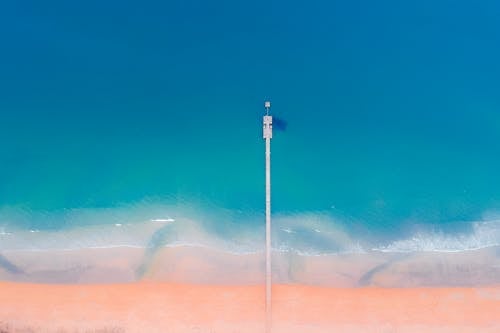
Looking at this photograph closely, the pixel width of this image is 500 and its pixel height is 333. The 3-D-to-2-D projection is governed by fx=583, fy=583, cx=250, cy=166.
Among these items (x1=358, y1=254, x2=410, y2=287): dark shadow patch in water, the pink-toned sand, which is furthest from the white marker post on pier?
(x1=358, y1=254, x2=410, y2=287): dark shadow patch in water

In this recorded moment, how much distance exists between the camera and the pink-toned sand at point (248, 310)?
46.5ft

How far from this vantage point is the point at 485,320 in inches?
563

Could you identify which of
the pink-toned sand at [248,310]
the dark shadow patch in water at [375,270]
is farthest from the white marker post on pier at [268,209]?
the dark shadow patch in water at [375,270]

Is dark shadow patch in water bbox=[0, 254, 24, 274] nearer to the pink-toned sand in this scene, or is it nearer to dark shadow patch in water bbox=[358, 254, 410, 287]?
the pink-toned sand

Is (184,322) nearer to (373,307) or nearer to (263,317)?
(263,317)

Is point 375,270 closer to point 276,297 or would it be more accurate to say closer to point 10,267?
point 276,297

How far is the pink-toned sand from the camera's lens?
14.2m

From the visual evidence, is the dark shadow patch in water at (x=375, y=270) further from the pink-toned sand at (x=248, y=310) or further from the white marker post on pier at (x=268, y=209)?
the white marker post on pier at (x=268, y=209)

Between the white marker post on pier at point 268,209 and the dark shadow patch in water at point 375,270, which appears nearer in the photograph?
the white marker post on pier at point 268,209

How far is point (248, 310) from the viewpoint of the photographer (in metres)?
14.6

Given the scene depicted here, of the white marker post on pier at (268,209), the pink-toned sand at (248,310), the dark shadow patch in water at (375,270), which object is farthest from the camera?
the dark shadow patch in water at (375,270)

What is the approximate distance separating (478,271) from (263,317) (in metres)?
5.61

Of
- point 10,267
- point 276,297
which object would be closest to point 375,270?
point 276,297

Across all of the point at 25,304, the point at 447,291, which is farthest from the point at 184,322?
the point at 447,291
